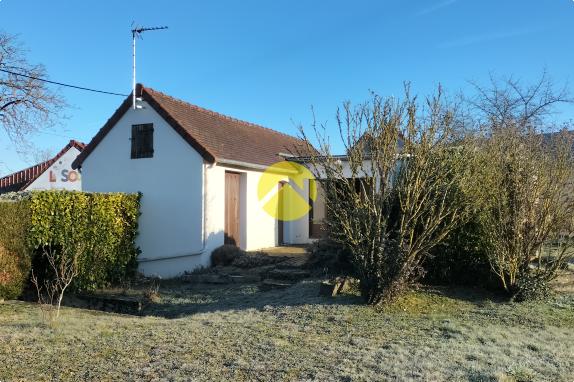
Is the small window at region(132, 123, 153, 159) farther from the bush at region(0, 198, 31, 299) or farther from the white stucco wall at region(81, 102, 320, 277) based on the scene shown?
the bush at region(0, 198, 31, 299)

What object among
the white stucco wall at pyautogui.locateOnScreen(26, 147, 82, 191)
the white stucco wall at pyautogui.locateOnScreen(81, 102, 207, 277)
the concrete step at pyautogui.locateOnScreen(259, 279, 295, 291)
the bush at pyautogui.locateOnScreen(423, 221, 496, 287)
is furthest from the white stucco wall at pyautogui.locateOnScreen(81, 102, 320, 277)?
the white stucco wall at pyautogui.locateOnScreen(26, 147, 82, 191)

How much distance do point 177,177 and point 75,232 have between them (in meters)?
3.37

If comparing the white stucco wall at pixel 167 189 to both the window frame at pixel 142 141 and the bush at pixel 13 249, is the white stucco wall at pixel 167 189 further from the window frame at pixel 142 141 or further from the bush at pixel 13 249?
the bush at pixel 13 249

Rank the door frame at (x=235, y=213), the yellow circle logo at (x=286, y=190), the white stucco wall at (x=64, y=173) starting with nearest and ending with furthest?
the door frame at (x=235, y=213) → the yellow circle logo at (x=286, y=190) → the white stucco wall at (x=64, y=173)

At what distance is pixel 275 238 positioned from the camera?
55.0 ft

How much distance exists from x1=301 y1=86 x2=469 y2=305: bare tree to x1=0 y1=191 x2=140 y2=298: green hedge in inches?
249

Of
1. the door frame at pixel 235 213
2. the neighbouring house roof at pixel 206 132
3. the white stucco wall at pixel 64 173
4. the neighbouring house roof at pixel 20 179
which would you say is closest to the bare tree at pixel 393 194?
the neighbouring house roof at pixel 206 132

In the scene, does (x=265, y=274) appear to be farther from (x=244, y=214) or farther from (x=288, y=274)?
(x=244, y=214)

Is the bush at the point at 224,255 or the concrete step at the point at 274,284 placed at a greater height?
the bush at the point at 224,255

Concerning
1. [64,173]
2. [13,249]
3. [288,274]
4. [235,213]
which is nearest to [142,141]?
[235,213]

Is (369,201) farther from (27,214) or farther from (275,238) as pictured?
(275,238)

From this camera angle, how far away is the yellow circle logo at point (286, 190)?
16.4 metres

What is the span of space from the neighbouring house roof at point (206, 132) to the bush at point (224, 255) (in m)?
2.50

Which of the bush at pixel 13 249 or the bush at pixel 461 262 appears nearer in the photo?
the bush at pixel 461 262
